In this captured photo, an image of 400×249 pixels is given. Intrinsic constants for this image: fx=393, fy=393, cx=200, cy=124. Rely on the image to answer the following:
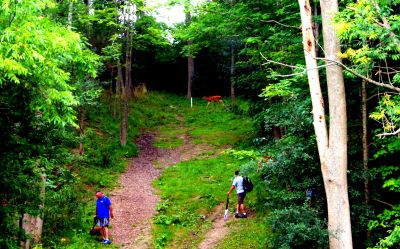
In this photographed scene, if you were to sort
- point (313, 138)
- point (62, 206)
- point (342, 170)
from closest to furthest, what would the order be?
point (342, 170)
point (313, 138)
point (62, 206)

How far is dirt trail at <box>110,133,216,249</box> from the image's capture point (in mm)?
11641

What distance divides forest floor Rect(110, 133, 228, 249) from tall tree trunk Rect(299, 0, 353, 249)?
3.82 m

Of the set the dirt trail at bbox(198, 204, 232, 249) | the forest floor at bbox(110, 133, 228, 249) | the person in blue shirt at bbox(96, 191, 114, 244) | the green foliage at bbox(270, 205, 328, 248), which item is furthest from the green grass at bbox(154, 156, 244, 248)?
the green foliage at bbox(270, 205, 328, 248)

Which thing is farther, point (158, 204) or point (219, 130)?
point (219, 130)

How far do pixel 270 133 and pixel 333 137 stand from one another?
34.3 ft

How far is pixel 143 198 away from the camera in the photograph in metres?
14.7

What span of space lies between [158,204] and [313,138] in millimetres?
6296

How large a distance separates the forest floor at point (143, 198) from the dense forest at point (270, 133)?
417 mm

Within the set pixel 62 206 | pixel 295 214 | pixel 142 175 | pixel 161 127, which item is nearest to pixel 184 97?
pixel 161 127

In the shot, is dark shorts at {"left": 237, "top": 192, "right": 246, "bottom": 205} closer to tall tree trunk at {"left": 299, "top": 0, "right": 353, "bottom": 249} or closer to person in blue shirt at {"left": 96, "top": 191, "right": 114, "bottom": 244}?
tall tree trunk at {"left": 299, "top": 0, "right": 353, "bottom": 249}

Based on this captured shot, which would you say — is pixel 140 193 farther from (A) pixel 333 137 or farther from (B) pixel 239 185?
(A) pixel 333 137

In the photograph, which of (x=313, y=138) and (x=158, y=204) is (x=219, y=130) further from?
(x=313, y=138)

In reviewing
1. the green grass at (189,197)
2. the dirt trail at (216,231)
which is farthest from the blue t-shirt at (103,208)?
the dirt trail at (216,231)

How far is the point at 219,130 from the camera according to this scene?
81.6 ft
